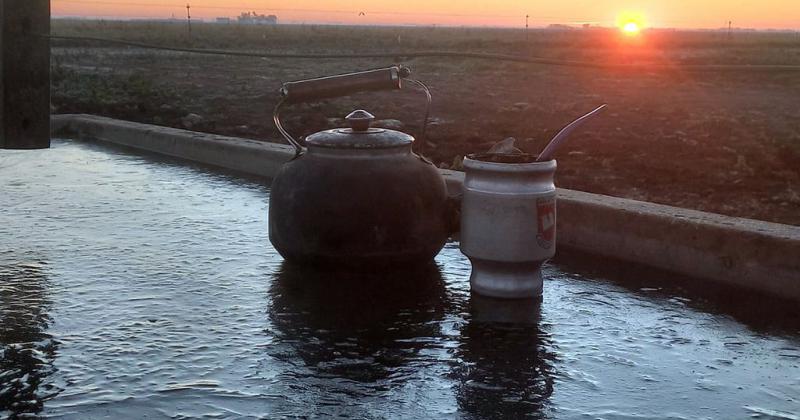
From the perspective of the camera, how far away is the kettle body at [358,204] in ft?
15.8

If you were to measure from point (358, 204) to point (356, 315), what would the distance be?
66cm

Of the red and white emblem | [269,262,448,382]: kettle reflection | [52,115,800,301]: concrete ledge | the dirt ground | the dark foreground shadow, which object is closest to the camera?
the dark foreground shadow

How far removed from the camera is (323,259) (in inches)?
193

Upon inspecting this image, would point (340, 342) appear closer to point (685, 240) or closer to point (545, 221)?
point (545, 221)

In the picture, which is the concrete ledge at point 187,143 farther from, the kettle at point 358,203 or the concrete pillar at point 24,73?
the kettle at point 358,203

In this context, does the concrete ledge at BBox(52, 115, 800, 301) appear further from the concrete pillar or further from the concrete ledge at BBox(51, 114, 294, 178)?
the concrete pillar

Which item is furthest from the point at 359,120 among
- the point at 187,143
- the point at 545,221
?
the point at 187,143

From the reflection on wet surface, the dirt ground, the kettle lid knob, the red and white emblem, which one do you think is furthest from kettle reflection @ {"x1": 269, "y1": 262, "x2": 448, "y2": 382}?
the dirt ground

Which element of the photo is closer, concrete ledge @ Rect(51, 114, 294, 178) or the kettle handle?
the kettle handle

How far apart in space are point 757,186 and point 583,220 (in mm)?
4049

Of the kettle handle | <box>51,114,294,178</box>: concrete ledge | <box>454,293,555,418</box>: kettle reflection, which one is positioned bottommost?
<box>454,293,555,418</box>: kettle reflection

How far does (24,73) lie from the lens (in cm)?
524

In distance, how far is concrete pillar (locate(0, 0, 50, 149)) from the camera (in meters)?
5.11

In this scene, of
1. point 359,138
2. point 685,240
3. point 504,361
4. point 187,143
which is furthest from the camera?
point 187,143
